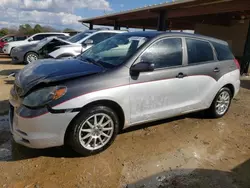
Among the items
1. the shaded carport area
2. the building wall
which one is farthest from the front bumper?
the building wall

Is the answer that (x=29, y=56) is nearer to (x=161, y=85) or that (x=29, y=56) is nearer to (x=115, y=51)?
(x=115, y=51)

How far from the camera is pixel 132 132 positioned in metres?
4.13

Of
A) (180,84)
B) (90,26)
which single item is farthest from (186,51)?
(90,26)

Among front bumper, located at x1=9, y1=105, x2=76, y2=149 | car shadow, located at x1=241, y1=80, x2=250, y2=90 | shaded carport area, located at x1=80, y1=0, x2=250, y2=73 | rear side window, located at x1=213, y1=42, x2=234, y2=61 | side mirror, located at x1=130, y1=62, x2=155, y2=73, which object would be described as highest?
shaded carport area, located at x1=80, y1=0, x2=250, y2=73

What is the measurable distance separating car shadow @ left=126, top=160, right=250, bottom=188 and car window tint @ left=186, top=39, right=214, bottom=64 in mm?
1843

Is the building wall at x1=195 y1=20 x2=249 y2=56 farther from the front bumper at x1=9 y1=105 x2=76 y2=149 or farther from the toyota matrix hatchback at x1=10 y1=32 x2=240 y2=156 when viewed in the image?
the front bumper at x1=9 y1=105 x2=76 y2=149

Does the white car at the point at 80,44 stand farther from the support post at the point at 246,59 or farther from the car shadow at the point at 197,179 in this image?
the support post at the point at 246,59

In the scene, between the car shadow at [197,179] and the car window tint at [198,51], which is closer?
the car shadow at [197,179]

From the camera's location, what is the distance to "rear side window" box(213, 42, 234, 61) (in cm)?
460

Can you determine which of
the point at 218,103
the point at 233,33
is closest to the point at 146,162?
the point at 218,103

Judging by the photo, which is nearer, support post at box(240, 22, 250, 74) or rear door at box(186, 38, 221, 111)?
rear door at box(186, 38, 221, 111)

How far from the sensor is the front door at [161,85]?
3.51 m

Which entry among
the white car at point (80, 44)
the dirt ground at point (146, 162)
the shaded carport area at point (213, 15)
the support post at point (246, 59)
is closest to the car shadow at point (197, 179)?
the dirt ground at point (146, 162)

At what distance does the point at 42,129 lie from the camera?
2.89m
